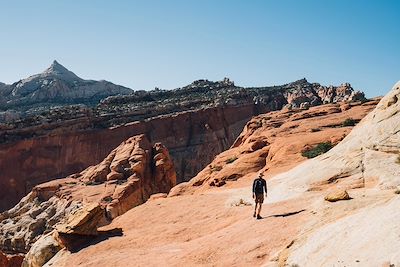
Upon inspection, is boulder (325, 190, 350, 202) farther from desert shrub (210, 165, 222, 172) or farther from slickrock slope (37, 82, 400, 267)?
desert shrub (210, 165, 222, 172)

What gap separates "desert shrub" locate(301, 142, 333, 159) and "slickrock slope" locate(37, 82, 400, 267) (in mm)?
3849

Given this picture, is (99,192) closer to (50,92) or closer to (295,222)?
(295,222)

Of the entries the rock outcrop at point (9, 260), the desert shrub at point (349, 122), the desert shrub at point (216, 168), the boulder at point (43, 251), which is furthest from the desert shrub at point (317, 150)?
the rock outcrop at point (9, 260)

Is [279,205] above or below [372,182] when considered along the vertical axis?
below

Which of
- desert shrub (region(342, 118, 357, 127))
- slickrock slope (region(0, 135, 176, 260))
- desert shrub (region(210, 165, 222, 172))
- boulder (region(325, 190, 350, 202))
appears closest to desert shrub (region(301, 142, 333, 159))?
desert shrub (region(342, 118, 357, 127))

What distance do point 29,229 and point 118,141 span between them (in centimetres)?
3674

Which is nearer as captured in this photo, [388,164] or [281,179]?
[388,164]

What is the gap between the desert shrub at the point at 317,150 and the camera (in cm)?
2584

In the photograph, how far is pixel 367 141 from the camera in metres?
18.9

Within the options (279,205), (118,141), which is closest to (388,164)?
(279,205)

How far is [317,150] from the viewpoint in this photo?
26.2 m

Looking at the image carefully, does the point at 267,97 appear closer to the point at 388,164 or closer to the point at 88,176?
the point at 88,176

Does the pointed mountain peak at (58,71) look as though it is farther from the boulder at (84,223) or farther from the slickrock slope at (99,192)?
the boulder at (84,223)

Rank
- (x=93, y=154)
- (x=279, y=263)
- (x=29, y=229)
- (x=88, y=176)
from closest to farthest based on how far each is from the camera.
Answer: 1. (x=279, y=263)
2. (x=29, y=229)
3. (x=88, y=176)
4. (x=93, y=154)
